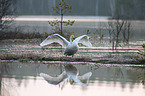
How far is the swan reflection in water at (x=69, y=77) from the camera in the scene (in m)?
14.1

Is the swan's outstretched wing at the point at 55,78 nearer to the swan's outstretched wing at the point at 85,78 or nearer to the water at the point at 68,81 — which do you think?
the water at the point at 68,81

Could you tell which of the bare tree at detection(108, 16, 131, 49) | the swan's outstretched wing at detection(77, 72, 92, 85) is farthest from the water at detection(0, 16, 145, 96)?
the bare tree at detection(108, 16, 131, 49)

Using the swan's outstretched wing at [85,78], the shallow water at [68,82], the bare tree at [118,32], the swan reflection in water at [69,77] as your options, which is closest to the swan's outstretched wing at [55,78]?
the swan reflection in water at [69,77]

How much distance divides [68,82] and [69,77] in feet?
3.00

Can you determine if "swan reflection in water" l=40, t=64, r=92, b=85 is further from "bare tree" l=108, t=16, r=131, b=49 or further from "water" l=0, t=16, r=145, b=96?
"bare tree" l=108, t=16, r=131, b=49

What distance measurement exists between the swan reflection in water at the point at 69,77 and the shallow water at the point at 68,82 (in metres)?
0.19

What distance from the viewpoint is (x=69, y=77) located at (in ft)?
48.5

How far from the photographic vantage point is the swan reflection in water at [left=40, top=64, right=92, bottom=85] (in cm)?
1406

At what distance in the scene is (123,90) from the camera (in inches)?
500

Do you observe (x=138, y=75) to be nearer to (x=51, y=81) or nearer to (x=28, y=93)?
(x=51, y=81)

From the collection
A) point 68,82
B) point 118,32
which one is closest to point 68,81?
point 68,82

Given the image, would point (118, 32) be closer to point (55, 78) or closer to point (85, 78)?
point (85, 78)

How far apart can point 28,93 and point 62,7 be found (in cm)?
1456

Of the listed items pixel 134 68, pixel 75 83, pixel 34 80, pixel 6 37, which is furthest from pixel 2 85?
pixel 6 37
